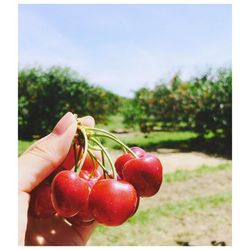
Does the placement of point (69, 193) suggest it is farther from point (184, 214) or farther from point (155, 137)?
point (155, 137)

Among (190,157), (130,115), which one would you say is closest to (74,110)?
(130,115)

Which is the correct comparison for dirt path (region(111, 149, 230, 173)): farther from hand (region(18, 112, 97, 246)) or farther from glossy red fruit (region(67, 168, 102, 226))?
glossy red fruit (region(67, 168, 102, 226))

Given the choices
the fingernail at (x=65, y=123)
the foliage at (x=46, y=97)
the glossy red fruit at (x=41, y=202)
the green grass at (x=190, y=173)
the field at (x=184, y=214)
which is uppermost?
the foliage at (x=46, y=97)

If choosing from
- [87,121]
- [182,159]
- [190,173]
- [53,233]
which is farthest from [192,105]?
[87,121]

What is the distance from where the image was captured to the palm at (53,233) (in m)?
1.29

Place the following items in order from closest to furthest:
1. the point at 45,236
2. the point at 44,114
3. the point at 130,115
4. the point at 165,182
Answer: the point at 45,236, the point at 165,182, the point at 44,114, the point at 130,115

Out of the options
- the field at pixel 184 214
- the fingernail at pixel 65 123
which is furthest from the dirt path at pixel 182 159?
the fingernail at pixel 65 123

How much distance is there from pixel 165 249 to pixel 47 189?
2183 millimetres

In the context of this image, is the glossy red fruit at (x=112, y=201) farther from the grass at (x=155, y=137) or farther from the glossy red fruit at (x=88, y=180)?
the grass at (x=155, y=137)

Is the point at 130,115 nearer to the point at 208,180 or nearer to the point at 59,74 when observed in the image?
the point at 59,74

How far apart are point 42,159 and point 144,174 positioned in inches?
13.4

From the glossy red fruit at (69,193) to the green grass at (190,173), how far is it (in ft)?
12.9

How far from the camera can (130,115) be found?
10.9 metres
